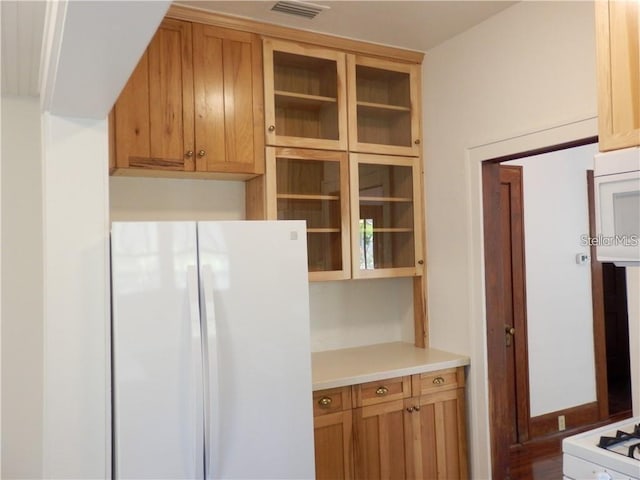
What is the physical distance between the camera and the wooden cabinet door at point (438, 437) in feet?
8.93

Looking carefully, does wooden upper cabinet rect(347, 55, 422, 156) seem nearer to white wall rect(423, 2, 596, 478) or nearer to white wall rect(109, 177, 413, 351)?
white wall rect(423, 2, 596, 478)

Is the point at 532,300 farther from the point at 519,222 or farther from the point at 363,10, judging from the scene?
the point at 363,10

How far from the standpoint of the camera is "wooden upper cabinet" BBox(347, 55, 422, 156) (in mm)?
2986

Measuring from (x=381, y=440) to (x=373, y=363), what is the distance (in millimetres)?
389

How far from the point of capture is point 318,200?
284cm

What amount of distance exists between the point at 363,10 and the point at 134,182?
1444 mm

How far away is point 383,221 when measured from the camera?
3.04 meters

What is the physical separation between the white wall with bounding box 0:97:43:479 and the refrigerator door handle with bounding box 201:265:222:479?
1199 millimetres

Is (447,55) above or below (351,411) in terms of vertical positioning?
above

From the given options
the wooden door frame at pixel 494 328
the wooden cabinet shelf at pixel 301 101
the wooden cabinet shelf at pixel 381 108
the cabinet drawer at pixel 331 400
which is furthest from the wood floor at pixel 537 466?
the wooden cabinet shelf at pixel 301 101

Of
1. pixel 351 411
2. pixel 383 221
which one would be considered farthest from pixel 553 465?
pixel 383 221

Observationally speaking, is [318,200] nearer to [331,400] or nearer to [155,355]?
[331,400]

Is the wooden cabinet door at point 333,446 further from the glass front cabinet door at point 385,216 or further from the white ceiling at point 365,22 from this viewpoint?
the white ceiling at point 365,22

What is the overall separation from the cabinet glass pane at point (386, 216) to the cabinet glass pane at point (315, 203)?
16 cm
